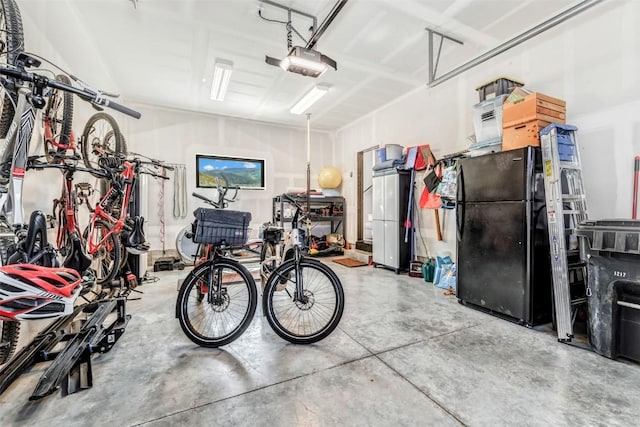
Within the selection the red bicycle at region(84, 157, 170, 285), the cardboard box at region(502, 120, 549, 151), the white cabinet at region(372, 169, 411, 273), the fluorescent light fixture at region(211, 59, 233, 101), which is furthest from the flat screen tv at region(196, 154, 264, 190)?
the cardboard box at region(502, 120, 549, 151)

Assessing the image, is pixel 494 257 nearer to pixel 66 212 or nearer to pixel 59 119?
pixel 66 212

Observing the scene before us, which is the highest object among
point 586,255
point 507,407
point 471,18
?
point 471,18

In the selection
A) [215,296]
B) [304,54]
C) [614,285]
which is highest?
[304,54]

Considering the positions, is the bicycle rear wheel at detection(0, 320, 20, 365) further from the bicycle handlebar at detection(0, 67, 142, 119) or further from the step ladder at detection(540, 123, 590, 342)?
the step ladder at detection(540, 123, 590, 342)

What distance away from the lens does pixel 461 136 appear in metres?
4.30

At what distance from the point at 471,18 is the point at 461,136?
5.29 feet

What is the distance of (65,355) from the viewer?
5.88 ft

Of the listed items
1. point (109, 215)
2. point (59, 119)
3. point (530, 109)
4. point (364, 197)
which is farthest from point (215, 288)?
point (364, 197)

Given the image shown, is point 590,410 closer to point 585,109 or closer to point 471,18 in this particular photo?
point 585,109

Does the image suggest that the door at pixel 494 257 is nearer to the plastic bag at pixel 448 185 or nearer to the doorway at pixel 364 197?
the plastic bag at pixel 448 185

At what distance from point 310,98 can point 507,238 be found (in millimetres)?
4014

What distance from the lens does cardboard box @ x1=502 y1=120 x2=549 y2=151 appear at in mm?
2734

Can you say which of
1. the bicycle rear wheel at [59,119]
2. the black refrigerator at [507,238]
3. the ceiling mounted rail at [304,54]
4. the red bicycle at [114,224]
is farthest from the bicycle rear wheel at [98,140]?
the black refrigerator at [507,238]

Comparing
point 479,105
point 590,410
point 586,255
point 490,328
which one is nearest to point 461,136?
point 479,105
